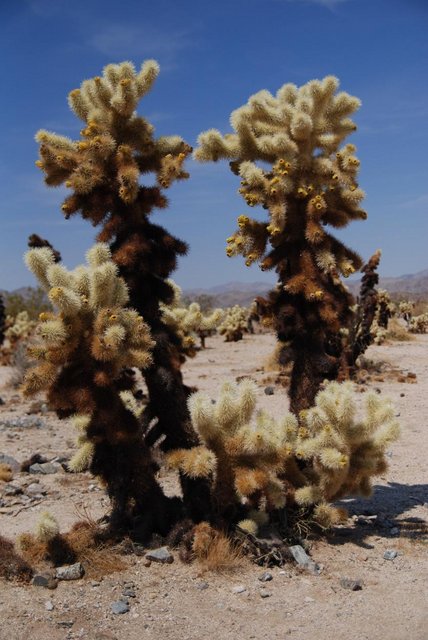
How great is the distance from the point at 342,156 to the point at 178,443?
3.19 meters

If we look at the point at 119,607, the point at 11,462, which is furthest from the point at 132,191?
the point at 11,462

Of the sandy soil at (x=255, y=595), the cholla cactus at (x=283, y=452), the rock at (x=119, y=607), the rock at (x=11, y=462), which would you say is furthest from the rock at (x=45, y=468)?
the rock at (x=119, y=607)

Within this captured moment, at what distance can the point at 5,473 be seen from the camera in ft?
26.5

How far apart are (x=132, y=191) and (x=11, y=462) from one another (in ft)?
16.4

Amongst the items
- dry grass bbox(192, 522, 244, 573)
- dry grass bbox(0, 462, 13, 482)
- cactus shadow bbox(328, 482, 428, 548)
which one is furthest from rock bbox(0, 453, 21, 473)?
cactus shadow bbox(328, 482, 428, 548)

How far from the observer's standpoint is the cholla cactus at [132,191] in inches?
227

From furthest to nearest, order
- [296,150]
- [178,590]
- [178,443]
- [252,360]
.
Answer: [252,360] → [296,150] → [178,443] → [178,590]

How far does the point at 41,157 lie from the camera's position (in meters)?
5.93

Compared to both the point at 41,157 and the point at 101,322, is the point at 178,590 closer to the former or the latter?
the point at 101,322

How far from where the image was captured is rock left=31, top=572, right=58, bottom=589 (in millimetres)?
4997

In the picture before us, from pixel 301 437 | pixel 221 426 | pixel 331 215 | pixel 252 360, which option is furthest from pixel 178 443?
pixel 252 360

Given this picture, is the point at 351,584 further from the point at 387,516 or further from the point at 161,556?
the point at 387,516

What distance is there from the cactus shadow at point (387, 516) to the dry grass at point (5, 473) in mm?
4168

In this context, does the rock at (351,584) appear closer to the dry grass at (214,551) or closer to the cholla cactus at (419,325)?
the dry grass at (214,551)
